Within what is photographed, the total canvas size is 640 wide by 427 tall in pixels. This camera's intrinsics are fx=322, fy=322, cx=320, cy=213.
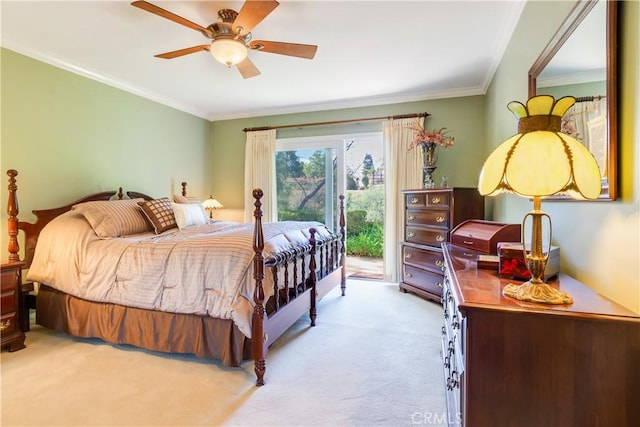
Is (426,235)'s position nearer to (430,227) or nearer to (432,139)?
(430,227)

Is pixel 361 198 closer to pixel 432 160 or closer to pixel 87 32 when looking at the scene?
pixel 432 160

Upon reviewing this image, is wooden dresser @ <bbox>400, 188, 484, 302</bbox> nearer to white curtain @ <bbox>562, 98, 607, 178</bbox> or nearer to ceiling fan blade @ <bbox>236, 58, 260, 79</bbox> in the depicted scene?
white curtain @ <bbox>562, 98, 607, 178</bbox>

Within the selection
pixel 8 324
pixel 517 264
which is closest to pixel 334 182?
pixel 517 264

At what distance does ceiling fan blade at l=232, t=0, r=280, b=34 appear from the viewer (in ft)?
6.37

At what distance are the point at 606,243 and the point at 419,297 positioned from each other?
2.84 meters

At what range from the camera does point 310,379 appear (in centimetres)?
215

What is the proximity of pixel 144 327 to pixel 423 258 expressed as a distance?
9.48ft

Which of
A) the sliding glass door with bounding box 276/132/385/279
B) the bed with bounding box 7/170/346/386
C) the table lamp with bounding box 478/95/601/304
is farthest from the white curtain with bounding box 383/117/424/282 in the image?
the table lamp with bounding box 478/95/601/304

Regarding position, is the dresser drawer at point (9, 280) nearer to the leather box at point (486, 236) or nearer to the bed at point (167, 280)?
the bed at point (167, 280)

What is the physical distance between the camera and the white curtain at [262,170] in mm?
5117

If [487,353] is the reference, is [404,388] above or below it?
below

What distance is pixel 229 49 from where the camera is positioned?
7.76ft

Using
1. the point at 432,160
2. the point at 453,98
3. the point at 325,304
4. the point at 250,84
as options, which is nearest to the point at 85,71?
the point at 250,84

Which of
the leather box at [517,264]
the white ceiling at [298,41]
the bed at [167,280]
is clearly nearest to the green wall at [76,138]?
the white ceiling at [298,41]
